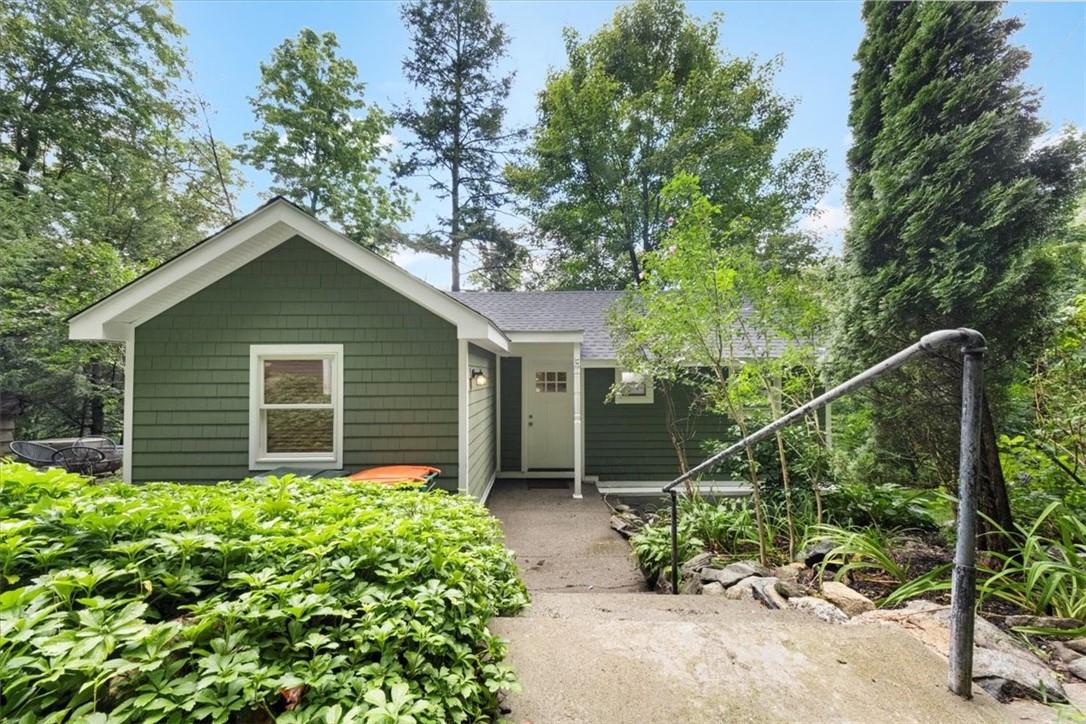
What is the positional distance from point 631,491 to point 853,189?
527 cm

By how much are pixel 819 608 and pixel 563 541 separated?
9.02ft

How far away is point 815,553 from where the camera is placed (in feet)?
11.2

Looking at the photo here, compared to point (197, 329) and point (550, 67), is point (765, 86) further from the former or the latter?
point (197, 329)

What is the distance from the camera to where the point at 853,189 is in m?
4.31

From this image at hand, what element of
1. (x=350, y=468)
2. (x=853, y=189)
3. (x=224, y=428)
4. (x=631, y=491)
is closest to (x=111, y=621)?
(x=350, y=468)

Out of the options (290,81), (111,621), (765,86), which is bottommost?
(111,621)

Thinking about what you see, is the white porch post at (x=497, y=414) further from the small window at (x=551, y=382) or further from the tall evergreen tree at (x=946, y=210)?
the tall evergreen tree at (x=946, y=210)

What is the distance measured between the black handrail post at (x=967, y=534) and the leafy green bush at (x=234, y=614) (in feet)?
5.34

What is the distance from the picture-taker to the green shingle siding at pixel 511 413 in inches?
314

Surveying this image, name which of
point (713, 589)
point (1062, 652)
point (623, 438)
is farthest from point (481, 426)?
point (1062, 652)

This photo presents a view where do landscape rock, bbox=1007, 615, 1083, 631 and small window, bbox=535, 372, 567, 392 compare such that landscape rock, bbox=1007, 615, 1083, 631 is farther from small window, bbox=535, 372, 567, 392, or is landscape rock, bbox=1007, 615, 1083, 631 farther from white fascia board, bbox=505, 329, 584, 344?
small window, bbox=535, 372, 567, 392

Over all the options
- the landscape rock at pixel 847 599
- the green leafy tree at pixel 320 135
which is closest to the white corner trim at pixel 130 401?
the landscape rock at pixel 847 599

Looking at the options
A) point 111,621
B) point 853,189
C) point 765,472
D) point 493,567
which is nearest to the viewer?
point 111,621

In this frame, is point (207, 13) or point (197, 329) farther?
point (207, 13)
